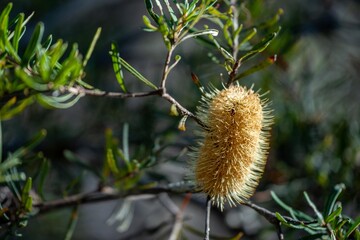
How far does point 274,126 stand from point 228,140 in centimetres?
62

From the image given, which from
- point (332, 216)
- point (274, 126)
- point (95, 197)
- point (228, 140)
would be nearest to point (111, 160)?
point (95, 197)

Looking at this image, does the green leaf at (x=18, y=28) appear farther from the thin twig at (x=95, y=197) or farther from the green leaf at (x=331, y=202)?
the green leaf at (x=331, y=202)

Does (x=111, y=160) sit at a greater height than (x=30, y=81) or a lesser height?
lesser

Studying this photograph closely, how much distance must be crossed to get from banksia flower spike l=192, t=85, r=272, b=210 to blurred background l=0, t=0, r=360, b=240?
0.97 ft

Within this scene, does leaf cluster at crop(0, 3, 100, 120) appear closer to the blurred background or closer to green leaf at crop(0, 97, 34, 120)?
green leaf at crop(0, 97, 34, 120)

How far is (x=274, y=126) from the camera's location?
4.21 feet

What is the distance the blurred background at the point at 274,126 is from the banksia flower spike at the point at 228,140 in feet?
0.97

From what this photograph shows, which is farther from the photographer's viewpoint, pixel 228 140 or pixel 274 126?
pixel 274 126

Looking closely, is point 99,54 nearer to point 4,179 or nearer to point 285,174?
point 285,174

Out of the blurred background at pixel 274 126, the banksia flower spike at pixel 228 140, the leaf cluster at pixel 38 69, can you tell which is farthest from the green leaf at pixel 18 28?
the blurred background at pixel 274 126

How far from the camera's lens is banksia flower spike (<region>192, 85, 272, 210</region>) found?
684mm

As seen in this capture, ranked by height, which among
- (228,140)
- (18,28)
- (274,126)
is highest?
(18,28)

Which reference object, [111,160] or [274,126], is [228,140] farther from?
[274,126]

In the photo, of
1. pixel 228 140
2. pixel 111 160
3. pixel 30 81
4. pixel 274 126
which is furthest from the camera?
pixel 274 126
